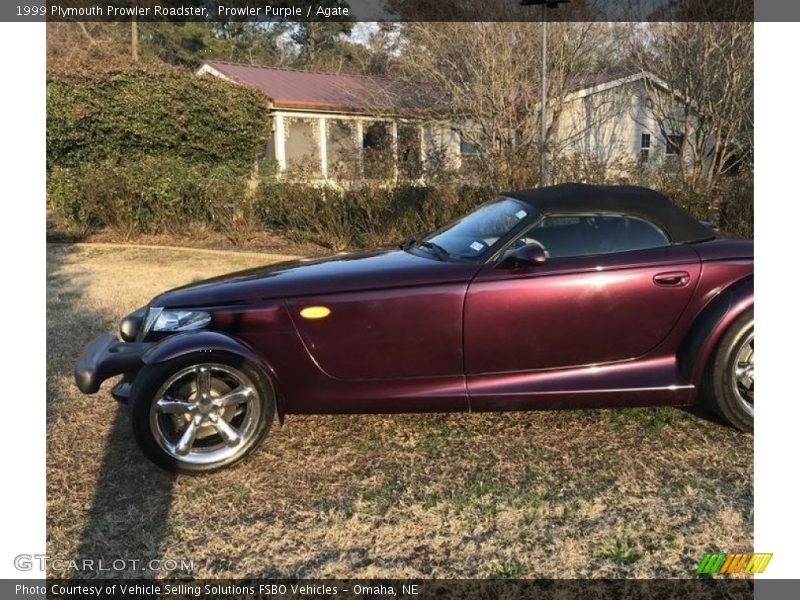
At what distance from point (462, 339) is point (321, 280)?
84cm

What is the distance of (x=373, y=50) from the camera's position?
20562 mm

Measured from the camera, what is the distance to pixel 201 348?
3.23 metres

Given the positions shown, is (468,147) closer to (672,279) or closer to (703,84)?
(703,84)

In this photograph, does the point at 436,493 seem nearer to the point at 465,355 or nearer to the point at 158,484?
the point at 465,355

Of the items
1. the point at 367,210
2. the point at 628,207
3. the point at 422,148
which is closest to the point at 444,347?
the point at 628,207

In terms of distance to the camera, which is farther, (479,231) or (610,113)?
(610,113)

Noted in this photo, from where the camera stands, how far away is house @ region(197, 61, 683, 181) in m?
15.5

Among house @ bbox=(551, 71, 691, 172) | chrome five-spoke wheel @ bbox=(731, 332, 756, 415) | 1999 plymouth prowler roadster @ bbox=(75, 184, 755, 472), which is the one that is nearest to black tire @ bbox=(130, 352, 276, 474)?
1999 plymouth prowler roadster @ bbox=(75, 184, 755, 472)

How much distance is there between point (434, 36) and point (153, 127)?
21.8ft

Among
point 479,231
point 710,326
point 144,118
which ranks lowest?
point 710,326

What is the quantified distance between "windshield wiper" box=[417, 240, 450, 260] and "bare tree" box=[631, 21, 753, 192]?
463 inches

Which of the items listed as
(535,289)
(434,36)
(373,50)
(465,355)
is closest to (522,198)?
(535,289)

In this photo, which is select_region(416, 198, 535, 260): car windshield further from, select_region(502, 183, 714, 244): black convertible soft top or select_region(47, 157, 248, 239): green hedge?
select_region(47, 157, 248, 239): green hedge

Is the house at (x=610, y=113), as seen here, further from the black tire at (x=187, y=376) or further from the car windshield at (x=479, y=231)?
the black tire at (x=187, y=376)
